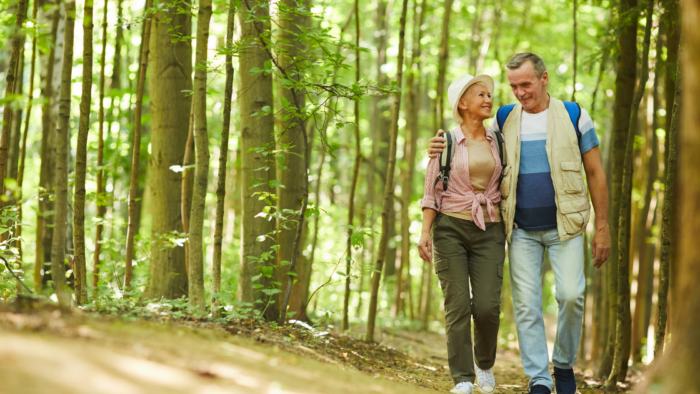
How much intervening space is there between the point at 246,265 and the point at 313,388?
3130 mm

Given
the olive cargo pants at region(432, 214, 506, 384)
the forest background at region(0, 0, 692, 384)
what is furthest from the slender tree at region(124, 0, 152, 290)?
the olive cargo pants at region(432, 214, 506, 384)

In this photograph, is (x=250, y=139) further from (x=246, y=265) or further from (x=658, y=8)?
(x=658, y=8)

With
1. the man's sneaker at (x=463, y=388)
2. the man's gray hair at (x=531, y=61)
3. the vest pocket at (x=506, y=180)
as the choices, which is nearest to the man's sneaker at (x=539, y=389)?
the man's sneaker at (x=463, y=388)

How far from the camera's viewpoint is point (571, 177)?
12.8 ft

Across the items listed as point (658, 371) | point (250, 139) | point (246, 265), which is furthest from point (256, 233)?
point (658, 371)

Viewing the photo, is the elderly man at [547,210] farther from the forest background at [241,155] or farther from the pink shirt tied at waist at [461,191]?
the forest background at [241,155]

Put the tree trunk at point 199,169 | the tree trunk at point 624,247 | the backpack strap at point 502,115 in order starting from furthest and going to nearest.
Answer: the tree trunk at point 624,247 < the backpack strap at point 502,115 < the tree trunk at point 199,169

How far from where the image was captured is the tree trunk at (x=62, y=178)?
343 cm

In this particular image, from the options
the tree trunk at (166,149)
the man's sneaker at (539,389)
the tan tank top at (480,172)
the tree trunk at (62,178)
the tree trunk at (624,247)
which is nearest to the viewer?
the tree trunk at (62,178)

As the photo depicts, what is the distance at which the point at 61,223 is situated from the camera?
3.49 meters

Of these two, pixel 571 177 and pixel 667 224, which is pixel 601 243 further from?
pixel 667 224

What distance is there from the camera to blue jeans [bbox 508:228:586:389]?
12.7 ft

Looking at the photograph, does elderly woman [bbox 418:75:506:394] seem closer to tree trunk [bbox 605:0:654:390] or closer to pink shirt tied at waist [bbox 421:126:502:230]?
pink shirt tied at waist [bbox 421:126:502:230]

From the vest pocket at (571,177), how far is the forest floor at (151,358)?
185cm
